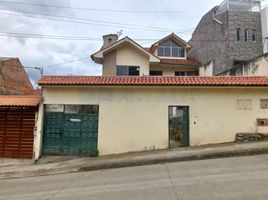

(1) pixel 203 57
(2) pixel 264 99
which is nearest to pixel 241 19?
(1) pixel 203 57

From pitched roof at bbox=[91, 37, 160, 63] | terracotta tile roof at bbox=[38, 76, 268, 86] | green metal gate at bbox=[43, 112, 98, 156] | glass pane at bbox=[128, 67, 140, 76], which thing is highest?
pitched roof at bbox=[91, 37, 160, 63]

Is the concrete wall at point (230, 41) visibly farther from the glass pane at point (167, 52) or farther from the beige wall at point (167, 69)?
the glass pane at point (167, 52)

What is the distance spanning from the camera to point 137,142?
623 inches

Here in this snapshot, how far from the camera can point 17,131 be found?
16.3 metres

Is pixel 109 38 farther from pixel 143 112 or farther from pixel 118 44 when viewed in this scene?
pixel 143 112

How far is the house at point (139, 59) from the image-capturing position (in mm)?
24891

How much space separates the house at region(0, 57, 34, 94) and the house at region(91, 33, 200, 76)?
Answer: 11492 millimetres

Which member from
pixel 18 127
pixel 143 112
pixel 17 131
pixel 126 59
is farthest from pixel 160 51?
pixel 17 131

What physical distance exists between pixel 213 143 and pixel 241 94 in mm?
2992

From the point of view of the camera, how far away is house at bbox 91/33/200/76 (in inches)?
980

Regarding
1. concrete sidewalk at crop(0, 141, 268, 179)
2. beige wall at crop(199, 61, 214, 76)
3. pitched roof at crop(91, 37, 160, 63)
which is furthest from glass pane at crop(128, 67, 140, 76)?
concrete sidewalk at crop(0, 141, 268, 179)

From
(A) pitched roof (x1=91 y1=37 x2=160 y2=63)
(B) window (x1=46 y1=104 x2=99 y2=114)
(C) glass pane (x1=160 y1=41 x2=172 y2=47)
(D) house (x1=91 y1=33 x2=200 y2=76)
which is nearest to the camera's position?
(B) window (x1=46 y1=104 x2=99 y2=114)

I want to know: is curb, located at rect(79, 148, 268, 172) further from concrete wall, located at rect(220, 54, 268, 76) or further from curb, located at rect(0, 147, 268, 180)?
concrete wall, located at rect(220, 54, 268, 76)

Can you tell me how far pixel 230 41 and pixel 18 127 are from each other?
21.4 metres
